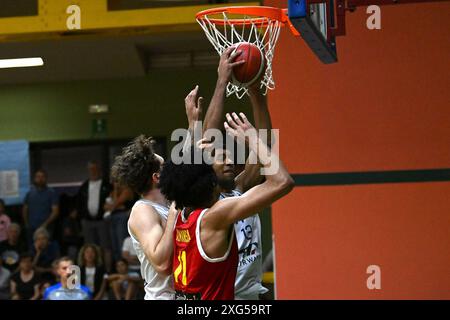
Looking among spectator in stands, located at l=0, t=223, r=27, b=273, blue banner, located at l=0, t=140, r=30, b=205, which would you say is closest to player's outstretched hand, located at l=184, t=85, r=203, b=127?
spectator in stands, located at l=0, t=223, r=27, b=273

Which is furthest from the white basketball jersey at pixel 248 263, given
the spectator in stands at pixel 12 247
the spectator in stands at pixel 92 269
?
the spectator in stands at pixel 12 247

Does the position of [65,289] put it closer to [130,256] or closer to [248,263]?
[130,256]

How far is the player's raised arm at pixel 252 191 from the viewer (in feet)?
14.4

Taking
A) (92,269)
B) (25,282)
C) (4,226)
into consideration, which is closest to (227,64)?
(92,269)

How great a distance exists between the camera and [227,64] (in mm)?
5316

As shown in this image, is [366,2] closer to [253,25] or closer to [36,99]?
[253,25]

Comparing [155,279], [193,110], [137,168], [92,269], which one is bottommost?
[92,269]

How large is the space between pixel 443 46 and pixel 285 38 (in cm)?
144

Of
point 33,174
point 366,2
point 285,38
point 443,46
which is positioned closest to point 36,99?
point 33,174

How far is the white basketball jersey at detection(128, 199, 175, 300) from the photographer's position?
513cm

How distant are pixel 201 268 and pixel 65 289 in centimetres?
637

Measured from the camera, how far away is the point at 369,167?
27.5 ft

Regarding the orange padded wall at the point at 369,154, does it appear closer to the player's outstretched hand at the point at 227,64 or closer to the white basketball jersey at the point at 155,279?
the player's outstretched hand at the point at 227,64

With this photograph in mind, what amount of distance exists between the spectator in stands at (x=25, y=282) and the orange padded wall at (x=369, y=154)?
4055 millimetres
